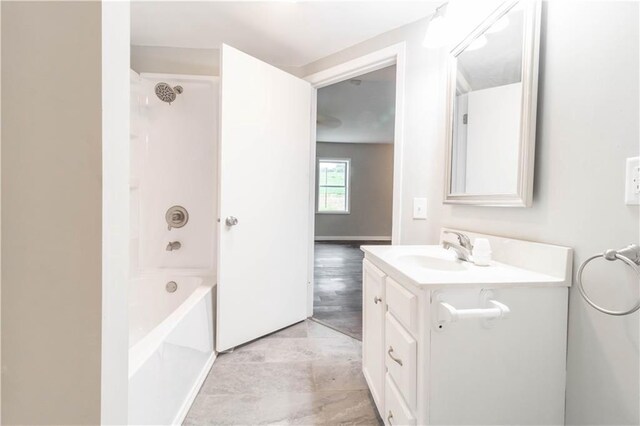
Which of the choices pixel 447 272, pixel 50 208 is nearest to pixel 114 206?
pixel 50 208

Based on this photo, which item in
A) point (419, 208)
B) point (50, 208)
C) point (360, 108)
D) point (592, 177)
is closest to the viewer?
point (50, 208)

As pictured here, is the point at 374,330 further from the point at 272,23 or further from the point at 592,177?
the point at 272,23

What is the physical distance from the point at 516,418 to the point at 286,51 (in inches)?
95.1

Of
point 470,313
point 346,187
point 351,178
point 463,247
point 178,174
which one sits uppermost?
point 351,178

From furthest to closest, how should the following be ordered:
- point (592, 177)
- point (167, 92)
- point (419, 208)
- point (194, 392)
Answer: point (167, 92)
point (419, 208)
point (194, 392)
point (592, 177)

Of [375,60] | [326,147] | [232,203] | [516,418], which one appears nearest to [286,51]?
[375,60]

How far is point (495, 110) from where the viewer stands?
1.28m

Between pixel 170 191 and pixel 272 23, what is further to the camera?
pixel 170 191

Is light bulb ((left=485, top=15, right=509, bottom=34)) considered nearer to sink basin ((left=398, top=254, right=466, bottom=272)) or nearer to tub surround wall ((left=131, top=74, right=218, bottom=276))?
sink basin ((left=398, top=254, right=466, bottom=272))

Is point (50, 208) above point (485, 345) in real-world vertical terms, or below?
above

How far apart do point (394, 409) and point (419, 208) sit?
1.10 metres

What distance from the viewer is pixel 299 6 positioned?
1.74 metres

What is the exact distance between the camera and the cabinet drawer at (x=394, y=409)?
95 cm

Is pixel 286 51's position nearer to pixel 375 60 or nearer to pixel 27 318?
pixel 375 60
